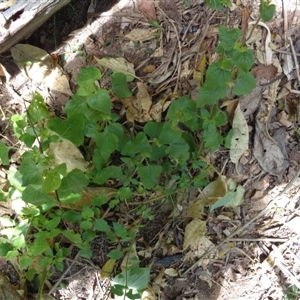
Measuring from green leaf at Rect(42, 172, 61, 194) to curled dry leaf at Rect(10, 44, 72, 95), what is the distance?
49cm

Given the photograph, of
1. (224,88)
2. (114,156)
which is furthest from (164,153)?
(224,88)

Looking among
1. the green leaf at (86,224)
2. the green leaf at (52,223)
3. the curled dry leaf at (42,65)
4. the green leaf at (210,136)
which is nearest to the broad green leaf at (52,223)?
the green leaf at (52,223)

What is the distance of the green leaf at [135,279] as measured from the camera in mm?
1879

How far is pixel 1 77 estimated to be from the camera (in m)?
2.02

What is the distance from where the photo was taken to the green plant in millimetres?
1694

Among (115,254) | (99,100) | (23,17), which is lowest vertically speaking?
(115,254)

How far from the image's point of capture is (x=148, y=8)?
77.8 inches

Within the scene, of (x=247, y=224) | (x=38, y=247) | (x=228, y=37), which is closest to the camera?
(x=228, y=37)

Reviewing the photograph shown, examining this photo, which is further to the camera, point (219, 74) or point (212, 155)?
point (212, 155)

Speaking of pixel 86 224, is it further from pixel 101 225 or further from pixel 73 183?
pixel 73 183

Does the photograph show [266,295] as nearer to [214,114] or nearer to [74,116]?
[214,114]

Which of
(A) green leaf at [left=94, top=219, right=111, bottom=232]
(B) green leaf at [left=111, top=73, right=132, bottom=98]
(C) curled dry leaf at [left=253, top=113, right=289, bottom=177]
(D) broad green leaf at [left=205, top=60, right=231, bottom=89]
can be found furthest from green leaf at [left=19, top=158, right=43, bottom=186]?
(C) curled dry leaf at [left=253, top=113, right=289, bottom=177]

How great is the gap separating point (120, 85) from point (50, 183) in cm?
51

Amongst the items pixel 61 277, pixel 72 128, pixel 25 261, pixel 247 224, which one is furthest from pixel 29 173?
pixel 247 224
